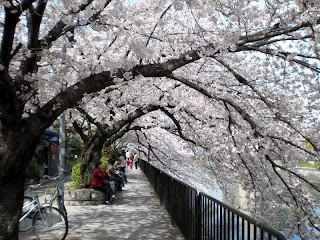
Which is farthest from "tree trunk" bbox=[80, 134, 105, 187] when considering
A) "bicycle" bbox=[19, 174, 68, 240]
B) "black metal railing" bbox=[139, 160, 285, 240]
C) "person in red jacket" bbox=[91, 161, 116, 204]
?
"bicycle" bbox=[19, 174, 68, 240]

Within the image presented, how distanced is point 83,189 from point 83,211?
1470 millimetres

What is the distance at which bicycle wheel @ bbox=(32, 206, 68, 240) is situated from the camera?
636cm

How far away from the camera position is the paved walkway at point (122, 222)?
22.9 ft

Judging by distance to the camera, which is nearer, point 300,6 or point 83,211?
point 300,6

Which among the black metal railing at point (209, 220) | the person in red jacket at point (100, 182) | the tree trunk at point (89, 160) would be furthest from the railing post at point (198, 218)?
the tree trunk at point (89, 160)

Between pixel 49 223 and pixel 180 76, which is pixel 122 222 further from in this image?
pixel 180 76

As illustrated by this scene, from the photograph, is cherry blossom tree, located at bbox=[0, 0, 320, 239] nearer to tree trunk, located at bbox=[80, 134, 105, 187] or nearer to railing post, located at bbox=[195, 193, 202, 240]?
railing post, located at bbox=[195, 193, 202, 240]

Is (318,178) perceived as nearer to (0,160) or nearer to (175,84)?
(175,84)

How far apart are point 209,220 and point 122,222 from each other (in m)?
4.27

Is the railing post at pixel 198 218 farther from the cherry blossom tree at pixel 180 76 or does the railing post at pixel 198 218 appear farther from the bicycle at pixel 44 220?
the bicycle at pixel 44 220

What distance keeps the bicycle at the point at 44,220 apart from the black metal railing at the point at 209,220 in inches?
93.3

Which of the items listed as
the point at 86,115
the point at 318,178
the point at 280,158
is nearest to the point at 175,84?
the point at 86,115

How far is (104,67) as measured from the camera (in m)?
5.83

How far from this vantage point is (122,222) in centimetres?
844
